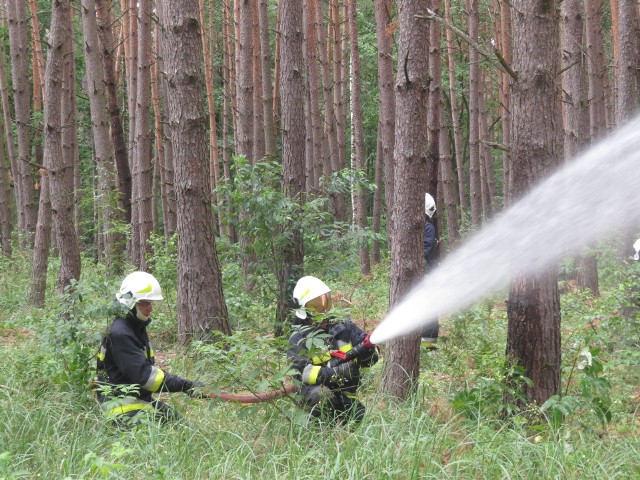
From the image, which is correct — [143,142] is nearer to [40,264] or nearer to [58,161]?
[40,264]

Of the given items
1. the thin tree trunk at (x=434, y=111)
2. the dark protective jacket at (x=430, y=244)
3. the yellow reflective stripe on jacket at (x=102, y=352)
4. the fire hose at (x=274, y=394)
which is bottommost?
the fire hose at (x=274, y=394)

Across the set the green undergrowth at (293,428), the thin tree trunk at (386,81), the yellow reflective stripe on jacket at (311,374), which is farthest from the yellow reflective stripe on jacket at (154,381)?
the thin tree trunk at (386,81)

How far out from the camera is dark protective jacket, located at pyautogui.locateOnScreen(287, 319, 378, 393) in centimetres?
479

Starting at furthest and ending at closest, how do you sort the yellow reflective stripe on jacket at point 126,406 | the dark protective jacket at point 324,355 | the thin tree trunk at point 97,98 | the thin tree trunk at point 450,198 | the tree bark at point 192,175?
the thin tree trunk at point 450,198 → the thin tree trunk at point 97,98 → the tree bark at point 192,175 → the yellow reflective stripe on jacket at point 126,406 → the dark protective jacket at point 324,355

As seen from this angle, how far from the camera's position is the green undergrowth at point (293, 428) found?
4.04 metres

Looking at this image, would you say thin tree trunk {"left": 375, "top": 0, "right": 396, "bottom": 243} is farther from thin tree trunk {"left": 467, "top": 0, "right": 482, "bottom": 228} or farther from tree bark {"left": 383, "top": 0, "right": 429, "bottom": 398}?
tree bark {"left": 383, "top": 0, "right": 429, "bottom": 398}

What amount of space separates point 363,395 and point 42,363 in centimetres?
274

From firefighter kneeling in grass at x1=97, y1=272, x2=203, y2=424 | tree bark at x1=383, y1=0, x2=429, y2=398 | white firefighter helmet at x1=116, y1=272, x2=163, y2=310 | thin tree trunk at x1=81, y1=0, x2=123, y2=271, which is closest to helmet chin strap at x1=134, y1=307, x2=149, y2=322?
firefighter kneeling in grass at x1=97, y1=272, x2=203, y2=424

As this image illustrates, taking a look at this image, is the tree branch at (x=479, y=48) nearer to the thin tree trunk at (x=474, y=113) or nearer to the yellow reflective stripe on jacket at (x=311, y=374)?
the yellow reflective stripe on jacket at (x=311, y=374)

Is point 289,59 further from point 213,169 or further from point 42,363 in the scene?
point 213,169

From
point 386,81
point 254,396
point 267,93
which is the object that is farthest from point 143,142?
point 254,396

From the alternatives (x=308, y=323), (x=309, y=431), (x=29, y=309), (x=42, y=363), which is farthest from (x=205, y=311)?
(x=29, y=309)

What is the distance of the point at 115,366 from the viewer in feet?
18.0

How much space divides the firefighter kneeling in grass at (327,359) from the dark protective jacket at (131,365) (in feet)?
3.04
